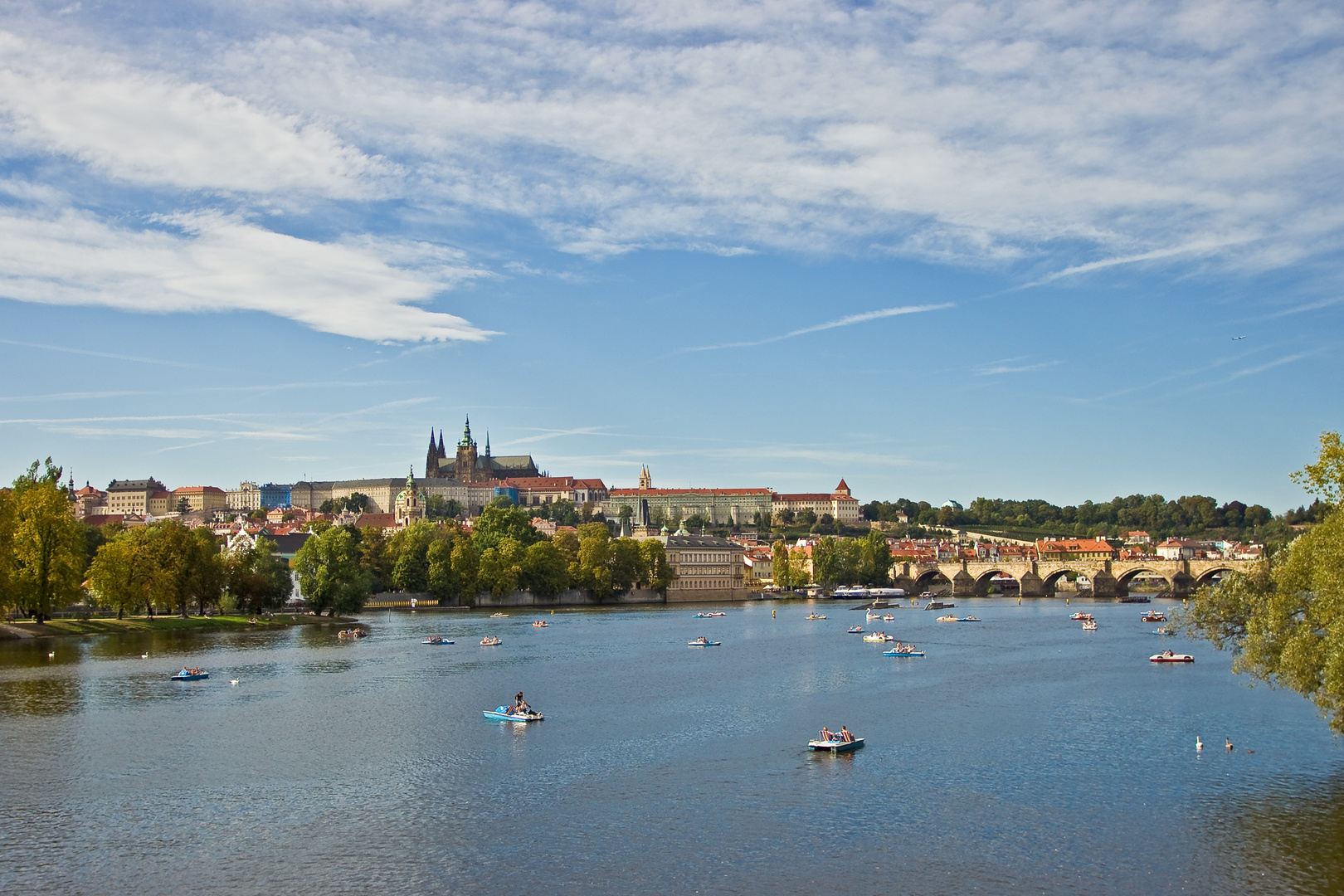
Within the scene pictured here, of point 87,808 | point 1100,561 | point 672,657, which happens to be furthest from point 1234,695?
point 1100,561

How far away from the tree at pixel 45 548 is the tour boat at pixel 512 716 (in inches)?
1511

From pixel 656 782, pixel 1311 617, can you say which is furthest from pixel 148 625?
pixel 1311 617

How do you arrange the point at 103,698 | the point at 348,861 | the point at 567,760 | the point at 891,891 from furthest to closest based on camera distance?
→ 1. the point at 103,698
2. the point at 567,760
3. the point at 348,861
4. the point at 891,891

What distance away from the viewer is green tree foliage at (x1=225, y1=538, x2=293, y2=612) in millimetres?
86500

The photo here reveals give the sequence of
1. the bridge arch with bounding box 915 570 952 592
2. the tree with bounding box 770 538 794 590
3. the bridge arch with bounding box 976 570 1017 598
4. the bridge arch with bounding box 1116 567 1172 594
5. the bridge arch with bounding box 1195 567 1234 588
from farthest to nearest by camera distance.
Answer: the bridge arch with bounding box 915 570 952 592 → the tree with bounding box 770 538 794 590 → the bridge arch with bounding box 976 570 1017 598 → the bridge arch with bounding box 1116 567 1172 594 → the bridge arch with bounding box 1195 567 1234 588

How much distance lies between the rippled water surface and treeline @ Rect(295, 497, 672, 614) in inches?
1436

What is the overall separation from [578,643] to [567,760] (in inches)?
1573

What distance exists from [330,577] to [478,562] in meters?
25.1

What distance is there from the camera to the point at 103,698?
44.6 meters

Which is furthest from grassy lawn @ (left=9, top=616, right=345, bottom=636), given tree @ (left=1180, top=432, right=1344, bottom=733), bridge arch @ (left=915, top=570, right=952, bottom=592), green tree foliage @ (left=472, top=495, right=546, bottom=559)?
bridge arch @ (left=915, top=570, right=952, bottom=592)

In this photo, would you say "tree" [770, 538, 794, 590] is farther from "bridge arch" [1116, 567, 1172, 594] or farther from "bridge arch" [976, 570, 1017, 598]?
"bridge arch" [1116, 567, 1172, 594]

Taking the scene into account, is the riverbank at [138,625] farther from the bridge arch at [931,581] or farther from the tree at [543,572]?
the bridge arch at [931,581]

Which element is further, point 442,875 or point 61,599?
point 61,599

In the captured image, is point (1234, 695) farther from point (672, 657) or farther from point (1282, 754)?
point (672, 657)
